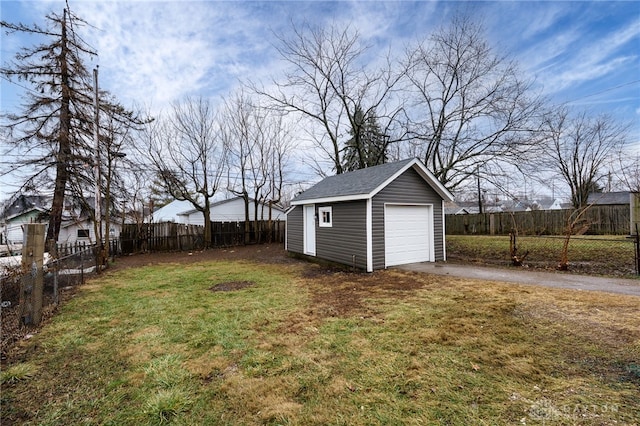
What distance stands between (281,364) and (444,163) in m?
15.8

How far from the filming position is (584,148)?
23094 millimetres

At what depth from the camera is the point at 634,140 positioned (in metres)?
18.2

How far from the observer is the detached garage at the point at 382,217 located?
844 cm

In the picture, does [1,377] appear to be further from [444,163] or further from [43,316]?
[444,163]

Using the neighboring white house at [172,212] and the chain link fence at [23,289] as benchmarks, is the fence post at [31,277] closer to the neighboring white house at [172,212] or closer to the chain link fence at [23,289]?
the chain link fence at [23,289]

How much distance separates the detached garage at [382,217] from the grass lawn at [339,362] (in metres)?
3.17

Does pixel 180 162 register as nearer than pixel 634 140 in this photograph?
Yes

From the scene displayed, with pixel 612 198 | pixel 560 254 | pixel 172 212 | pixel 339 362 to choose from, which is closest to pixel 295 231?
pixel 339 362

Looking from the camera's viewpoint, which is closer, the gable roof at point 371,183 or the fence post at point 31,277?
the fence post at point 31,277

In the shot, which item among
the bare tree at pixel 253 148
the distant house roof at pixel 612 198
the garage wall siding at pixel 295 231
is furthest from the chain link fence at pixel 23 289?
the distant house roof at pixel 612 198

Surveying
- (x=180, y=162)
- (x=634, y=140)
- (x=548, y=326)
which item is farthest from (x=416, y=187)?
(x=634, y=140)

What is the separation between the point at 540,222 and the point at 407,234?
496 inches

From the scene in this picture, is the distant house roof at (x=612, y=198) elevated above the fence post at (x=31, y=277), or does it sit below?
above

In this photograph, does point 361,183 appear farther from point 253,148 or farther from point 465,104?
point 253,148
